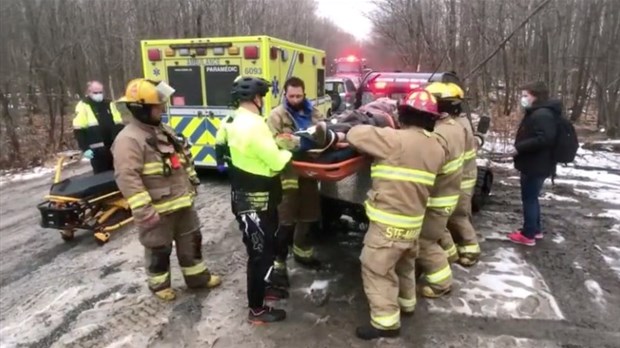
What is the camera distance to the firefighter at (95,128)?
6.51 metres

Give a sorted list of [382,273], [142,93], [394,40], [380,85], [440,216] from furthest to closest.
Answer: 1. [394,40]
2. [380,85]
3. [440,216]
4. [142,93]
5. [382,273]

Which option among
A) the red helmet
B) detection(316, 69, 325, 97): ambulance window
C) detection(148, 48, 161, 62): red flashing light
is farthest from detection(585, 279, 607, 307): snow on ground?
detection(148, 48, 161, 62): red flashing light

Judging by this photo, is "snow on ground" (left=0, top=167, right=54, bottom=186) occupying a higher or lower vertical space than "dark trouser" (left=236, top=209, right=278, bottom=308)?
lower

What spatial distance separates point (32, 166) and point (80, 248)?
6.23 m

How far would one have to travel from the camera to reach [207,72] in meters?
8.10

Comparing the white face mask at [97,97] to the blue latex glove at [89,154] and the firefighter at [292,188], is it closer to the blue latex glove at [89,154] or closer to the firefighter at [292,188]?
the blue latex glove at [89,154]

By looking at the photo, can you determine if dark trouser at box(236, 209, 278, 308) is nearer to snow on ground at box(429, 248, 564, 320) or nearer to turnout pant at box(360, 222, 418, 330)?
turnout pant at box(360, 222, 418, 330)

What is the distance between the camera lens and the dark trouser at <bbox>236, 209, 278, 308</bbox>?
11.8ft

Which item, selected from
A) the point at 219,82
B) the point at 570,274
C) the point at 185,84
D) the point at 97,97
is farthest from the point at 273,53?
the point at 570,274

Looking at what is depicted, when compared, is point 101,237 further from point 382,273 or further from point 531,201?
point 531,201

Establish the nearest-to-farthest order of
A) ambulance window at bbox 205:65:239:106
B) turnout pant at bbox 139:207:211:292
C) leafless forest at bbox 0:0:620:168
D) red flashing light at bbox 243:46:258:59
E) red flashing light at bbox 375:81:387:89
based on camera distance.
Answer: turnout pant at bbox 139:207:211:292
red flashing light at bbox 375:81:387:89
red flashing light at bbox 243:46:258:59
ambulance window at bbox 205:65:239:106
leafless forest at bbox 0:0:620:168

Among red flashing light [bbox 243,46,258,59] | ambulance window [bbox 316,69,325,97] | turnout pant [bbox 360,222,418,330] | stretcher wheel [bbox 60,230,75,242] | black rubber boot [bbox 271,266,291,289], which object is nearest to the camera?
turnout pant [bbox 360,222,418,330]

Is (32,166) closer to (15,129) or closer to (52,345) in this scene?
(15,129)

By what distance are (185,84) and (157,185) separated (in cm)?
475
